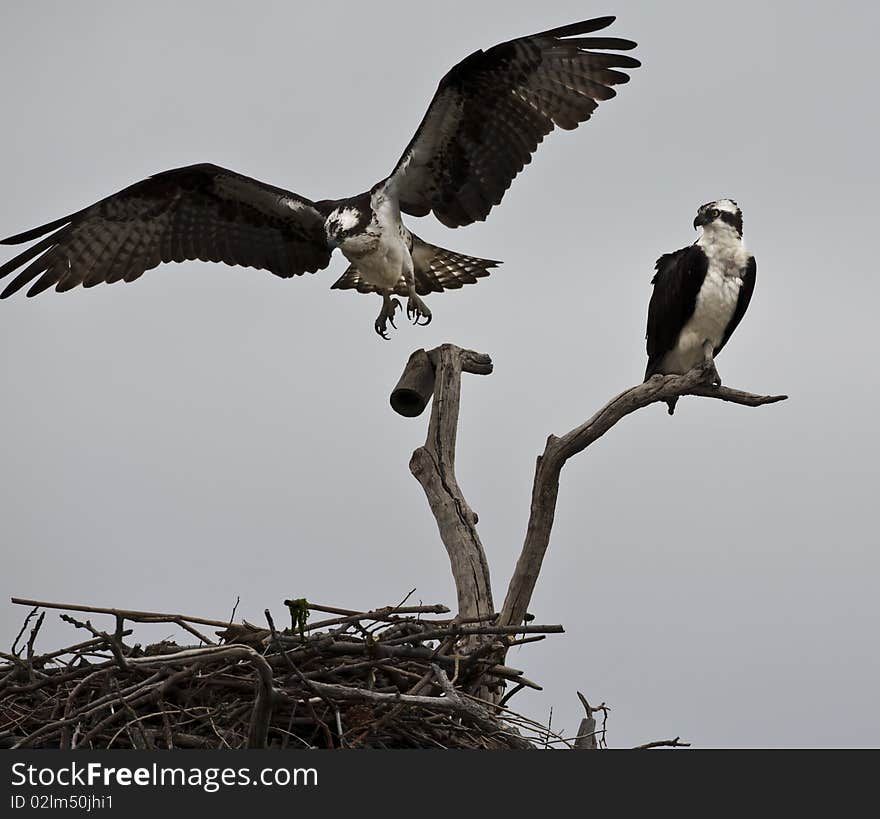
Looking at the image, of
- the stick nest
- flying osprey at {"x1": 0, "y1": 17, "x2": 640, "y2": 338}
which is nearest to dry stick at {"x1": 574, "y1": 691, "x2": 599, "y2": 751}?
the stick nest

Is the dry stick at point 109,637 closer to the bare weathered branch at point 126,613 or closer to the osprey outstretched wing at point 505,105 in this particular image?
the bare weathered branch at point 126,613

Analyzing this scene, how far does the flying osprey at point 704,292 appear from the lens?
24.0ft

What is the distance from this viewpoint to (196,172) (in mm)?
8195

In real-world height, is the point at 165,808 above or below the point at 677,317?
below

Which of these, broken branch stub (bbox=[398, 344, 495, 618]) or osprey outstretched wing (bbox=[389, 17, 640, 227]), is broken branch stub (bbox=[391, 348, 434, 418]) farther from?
osprey outstretched wing (bbox=[389, 17, 640, 227])

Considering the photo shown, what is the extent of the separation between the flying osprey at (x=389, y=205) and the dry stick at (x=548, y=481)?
1801 mm

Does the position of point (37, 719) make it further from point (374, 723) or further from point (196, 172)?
point (196, 172)

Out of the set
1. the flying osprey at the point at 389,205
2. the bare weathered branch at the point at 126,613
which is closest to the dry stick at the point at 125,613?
the bare weathered branch at the point at 126,613

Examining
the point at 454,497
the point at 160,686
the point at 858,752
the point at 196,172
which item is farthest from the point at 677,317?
the point at 160,686

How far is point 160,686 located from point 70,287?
3.99m

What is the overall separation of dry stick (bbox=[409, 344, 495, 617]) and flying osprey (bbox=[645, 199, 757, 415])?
1107 mm

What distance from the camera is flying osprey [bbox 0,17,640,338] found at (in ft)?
24.8

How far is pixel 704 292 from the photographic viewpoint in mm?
7305

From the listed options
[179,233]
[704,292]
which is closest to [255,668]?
[704,292]
